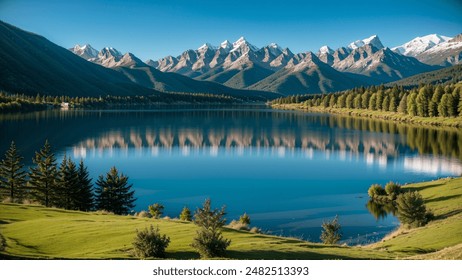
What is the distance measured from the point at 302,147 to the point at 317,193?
45.6m

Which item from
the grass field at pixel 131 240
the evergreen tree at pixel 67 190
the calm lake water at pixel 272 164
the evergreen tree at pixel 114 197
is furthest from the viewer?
the calm lake water at pixel 272 164

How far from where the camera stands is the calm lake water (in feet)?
158

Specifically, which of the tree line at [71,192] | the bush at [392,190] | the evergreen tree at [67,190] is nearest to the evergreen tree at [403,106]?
the bush at [392,190]

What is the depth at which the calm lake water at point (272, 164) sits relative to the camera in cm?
4828

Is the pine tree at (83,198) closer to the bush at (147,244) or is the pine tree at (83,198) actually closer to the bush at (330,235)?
the bush at (330,235)

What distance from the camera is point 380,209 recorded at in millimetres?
50312

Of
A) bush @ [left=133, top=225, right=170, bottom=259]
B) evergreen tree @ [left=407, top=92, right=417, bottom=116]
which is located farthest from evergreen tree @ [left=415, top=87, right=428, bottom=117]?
bush @ [left=133, top=225, right=170, bottom=259]

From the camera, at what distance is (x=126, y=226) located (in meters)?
27.1

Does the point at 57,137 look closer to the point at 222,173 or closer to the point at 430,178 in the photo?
the point at 222,173

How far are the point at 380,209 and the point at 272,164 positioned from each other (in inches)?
1215

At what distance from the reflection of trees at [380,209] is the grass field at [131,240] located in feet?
38.9

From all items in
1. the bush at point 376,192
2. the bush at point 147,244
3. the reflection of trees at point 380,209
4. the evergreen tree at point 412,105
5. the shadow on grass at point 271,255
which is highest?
the evergreen tree at point 412,105

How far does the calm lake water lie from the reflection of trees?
366 millimetres
